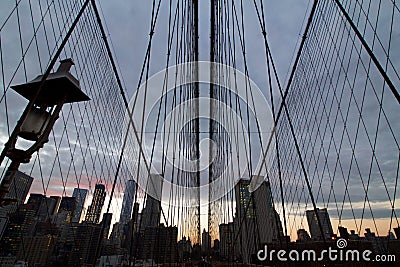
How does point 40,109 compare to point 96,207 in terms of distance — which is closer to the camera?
point 40,109

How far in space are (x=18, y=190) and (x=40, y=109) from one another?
3.36 feet

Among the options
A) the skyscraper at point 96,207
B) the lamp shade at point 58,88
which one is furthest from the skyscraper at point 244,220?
the lamp shade at point 58,88

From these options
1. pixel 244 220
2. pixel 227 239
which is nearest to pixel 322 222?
pixel 244 220

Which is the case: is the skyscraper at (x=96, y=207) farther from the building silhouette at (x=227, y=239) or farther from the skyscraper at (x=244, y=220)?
the skyscraper at (x=244, y=220)

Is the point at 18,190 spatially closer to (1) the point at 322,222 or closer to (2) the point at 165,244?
(2) the point at 165,244

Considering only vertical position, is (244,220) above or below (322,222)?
above

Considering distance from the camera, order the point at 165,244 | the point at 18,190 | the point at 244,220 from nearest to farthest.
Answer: the point at 18,190, the point at 165,244, the point at 244,220

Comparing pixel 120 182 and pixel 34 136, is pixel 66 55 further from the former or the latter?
pixel 120 182

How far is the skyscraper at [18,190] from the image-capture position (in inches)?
108

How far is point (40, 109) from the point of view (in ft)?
9.29

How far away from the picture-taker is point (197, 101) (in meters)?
10.2

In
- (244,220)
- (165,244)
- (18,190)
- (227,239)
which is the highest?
(244,220)

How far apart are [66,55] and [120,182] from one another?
4.09 meters

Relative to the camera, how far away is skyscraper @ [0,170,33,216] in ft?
8.99
